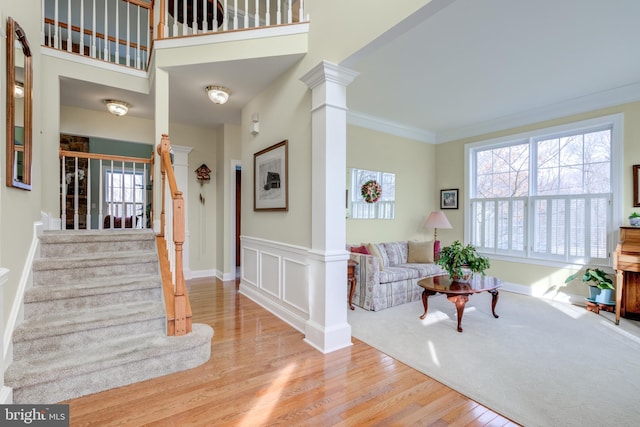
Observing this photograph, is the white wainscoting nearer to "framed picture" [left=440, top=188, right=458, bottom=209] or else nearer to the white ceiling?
the white ceiling

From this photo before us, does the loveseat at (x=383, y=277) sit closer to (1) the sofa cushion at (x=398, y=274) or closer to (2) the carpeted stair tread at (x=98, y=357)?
(1) the sofa cushion at (x=398, y=274)

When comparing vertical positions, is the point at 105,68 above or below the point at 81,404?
above

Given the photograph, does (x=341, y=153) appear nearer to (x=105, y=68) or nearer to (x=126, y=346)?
(x=126, y=346)

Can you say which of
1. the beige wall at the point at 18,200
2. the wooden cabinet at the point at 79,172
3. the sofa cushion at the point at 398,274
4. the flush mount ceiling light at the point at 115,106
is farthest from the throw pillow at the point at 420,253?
the wooden cabinet at the point at 79,172

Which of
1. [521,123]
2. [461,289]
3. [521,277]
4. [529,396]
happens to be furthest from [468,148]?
[529,396]

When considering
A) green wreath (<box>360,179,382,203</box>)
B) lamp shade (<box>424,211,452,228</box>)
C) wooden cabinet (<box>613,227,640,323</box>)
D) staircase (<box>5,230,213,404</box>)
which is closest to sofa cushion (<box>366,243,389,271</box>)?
green wreath (<box>360,179,382,203</box>)

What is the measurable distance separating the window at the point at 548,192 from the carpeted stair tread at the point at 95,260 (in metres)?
5.32

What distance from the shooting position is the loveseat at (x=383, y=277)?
152 inches

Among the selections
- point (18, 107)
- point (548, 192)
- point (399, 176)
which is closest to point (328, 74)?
point (18, 107)

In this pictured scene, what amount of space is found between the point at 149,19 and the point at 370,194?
155 inches

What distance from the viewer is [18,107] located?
218cm

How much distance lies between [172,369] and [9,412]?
86cm

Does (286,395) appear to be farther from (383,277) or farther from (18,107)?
(18,107)

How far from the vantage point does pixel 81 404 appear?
6.20 feet
